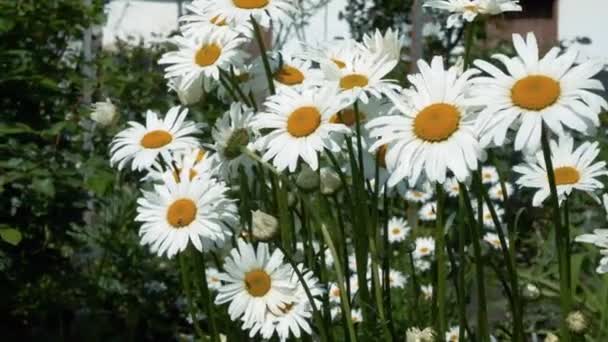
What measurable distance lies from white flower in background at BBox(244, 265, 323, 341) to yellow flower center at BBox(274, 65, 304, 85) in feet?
0.92

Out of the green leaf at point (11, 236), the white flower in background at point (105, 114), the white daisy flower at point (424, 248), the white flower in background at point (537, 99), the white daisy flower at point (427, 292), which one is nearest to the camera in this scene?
the white flower in background at point (537, 99)

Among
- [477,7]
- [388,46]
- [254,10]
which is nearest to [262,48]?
[254,10]

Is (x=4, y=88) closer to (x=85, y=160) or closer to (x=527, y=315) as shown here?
(x=85, y=160)

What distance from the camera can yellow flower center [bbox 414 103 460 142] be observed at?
48.2 inches

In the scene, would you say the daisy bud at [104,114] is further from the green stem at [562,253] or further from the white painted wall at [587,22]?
the white painted wall at [587,22]

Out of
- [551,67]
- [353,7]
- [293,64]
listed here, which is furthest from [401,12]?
[551,67]

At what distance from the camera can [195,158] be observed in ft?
5.42

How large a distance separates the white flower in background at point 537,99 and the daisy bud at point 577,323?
1.05 ft

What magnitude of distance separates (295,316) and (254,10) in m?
0.40

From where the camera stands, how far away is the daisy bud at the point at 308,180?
1454mm

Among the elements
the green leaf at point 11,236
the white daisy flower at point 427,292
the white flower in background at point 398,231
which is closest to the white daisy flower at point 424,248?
the white flower in background at point 398,231

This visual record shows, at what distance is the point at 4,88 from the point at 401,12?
4.00 meters

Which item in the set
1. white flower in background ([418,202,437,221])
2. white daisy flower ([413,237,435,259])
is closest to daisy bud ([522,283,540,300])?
white daisy flower ([413,237,435,259])

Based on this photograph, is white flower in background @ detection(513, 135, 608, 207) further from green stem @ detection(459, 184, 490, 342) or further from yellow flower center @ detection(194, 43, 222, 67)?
yellow flower center @ detection(194, 43, 222, 67)
